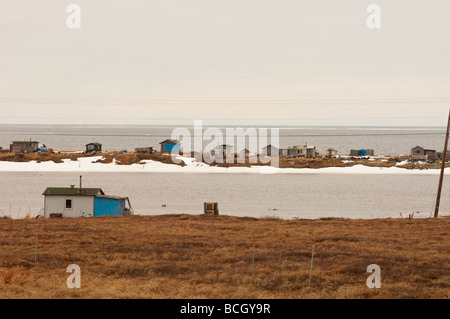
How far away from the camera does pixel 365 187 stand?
10462cm

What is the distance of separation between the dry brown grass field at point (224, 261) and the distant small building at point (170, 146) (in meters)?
113

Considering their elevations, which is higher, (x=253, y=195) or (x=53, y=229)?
(x=53, y=229)

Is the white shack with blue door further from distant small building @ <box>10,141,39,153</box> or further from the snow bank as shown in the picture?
distant small building @ <box>10,141,39,153</box>

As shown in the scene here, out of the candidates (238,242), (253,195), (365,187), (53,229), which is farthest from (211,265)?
(365,187)

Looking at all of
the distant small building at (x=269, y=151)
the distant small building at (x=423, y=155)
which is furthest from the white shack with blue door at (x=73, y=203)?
the distant small building at (x=423, y=155)

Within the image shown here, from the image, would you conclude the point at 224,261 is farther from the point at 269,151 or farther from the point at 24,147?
the point at 24,147

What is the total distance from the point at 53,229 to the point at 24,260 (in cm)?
1129

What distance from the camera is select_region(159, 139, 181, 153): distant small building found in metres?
151

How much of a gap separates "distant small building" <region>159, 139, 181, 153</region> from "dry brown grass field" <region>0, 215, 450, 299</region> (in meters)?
113

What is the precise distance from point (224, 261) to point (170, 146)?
129 m

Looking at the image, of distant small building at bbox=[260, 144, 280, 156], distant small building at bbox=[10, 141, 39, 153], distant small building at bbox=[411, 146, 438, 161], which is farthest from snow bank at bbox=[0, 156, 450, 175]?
distant small building at bbox=[260, 144, 280, 156]

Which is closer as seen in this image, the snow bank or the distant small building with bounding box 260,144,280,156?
the snow bank

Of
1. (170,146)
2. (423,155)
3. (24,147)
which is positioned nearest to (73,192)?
(170,146)
